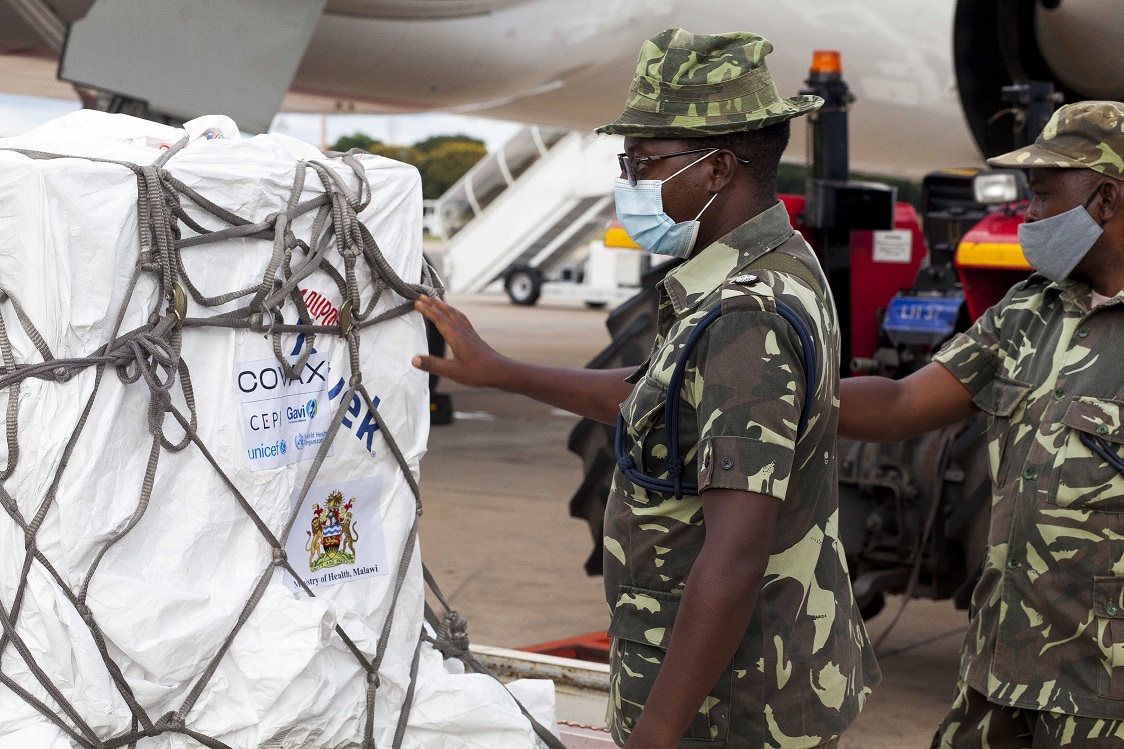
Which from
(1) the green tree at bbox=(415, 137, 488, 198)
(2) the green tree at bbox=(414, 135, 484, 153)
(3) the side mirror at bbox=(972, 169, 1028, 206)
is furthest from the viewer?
(2) the green tree at bbox=(414, 135, 484, 153)

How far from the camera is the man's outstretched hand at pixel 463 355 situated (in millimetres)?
2084

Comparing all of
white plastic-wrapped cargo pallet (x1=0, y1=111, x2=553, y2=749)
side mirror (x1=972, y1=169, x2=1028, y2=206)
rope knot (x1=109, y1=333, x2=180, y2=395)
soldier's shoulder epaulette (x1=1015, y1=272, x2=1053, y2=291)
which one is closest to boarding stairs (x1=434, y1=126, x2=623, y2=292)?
side mirror (x1=972, y1=169, x2=1028, y2=206)

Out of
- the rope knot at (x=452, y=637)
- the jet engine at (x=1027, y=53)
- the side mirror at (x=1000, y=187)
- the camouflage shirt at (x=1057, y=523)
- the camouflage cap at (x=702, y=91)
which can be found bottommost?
the rope knot at (x=452, y=637)

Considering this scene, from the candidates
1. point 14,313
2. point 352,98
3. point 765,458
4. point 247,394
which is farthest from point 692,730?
point 352,98

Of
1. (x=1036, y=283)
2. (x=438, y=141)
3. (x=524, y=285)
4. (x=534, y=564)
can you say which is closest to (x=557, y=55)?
(x=534, y=564)

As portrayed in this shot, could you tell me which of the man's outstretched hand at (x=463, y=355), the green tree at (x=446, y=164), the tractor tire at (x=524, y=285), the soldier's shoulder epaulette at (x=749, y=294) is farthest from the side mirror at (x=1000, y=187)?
the green tree at (x=446, y=164)

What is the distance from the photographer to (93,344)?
5.42 ft

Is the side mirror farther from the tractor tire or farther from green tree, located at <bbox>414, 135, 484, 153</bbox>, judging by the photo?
green tree, located at <bbox>414, 135, 484, 153</bbox>

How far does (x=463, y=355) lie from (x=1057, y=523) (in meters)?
1.02

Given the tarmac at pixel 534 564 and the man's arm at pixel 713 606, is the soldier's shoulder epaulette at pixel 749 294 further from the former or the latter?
the tarmac at pixel 534 564

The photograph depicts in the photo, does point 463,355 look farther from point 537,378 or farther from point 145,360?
point 145,360

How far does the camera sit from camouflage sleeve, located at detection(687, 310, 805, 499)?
1.54 m

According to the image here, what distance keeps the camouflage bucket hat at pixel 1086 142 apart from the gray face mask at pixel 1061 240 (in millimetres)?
48

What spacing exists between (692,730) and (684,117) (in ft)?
2.67
